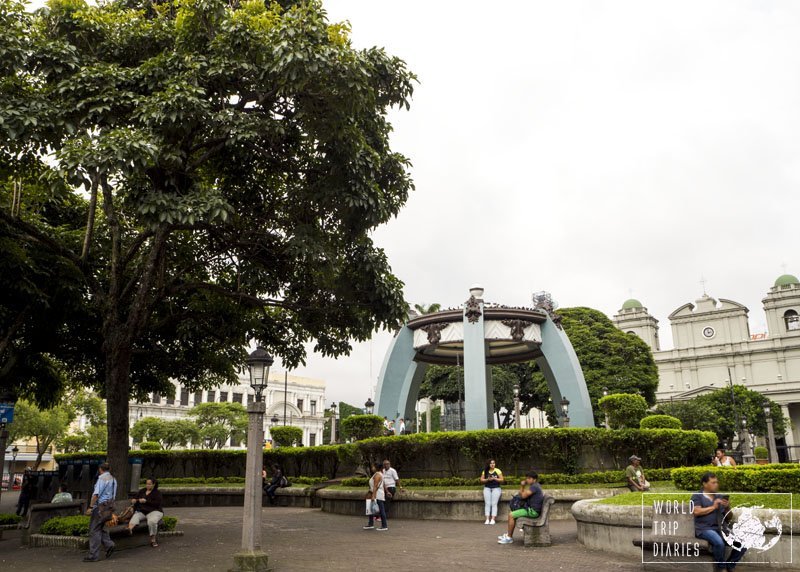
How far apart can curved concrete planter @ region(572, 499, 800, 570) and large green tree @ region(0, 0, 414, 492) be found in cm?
570

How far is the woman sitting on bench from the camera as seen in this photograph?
11148 millimetres

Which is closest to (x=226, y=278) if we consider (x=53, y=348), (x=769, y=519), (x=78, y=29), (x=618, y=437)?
(x=53, y=348)

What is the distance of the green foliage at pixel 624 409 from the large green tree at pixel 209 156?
23.6 ft

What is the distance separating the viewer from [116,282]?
1227cm

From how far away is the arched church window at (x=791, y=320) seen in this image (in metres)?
64.8

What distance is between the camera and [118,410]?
11.9m

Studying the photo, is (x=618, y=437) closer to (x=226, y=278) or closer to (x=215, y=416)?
(x=226, y=278)

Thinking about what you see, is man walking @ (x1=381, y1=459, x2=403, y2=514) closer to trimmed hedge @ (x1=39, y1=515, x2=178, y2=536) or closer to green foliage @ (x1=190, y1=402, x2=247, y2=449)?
trimmed hedge @ (x1=39, y1=515, x2=178, y2=536)

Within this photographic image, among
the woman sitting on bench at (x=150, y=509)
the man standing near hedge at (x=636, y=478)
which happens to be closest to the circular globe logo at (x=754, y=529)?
the man standing near hedge at (x=636, y=478)

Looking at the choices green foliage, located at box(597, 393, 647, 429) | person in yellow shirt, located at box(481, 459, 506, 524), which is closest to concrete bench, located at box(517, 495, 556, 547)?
person in yellow shirt, located at box(481, 459, 506, 524)

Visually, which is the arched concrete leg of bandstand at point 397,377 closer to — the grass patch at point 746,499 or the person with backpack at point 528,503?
the person with backpack at point 528,503

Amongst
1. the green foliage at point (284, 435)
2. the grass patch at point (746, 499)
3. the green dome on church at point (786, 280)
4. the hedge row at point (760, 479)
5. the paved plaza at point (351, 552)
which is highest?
the green dome on church at point (786, 280)

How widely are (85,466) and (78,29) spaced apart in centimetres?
1424

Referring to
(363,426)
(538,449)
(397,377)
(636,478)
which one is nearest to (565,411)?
(538,449)
